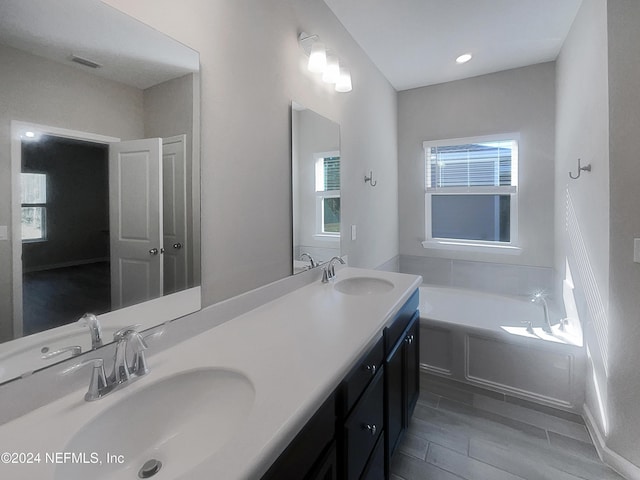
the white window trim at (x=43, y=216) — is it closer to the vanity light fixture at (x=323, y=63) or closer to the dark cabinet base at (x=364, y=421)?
the dark cabinet base at (x=364, y=421)

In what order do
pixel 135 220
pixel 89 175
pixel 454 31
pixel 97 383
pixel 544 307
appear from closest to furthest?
pixel 97 383
pixel 89 175
pixel 135 220
pixel 454 31
pixel 544 307

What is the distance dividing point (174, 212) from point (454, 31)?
242 cm

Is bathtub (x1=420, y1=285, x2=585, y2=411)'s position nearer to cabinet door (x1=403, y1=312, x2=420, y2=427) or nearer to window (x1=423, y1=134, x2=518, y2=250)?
cabinet door (x1=403, y1=312, x2=420, y2=427)

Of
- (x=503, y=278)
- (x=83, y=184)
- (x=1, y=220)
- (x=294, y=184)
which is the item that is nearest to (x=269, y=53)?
(x=294, y=184)

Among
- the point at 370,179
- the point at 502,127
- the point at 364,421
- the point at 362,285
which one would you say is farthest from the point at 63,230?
the point at 502,127

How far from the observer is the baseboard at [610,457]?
144cm

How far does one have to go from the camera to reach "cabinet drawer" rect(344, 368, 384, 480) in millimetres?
930

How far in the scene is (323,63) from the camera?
5.74 feet

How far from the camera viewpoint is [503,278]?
119 inches

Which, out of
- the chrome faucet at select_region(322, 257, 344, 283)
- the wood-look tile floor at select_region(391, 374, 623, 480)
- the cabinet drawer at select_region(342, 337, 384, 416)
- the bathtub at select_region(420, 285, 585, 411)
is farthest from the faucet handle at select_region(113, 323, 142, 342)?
the bathtub at select_region(420, 285, 585, 411)

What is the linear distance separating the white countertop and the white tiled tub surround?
6.71 ft

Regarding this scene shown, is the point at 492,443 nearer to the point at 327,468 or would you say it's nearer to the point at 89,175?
the point at 327,468

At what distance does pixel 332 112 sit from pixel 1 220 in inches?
70.5

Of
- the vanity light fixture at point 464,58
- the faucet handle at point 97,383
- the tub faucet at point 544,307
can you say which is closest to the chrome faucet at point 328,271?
the faucet handle at point 97,383
